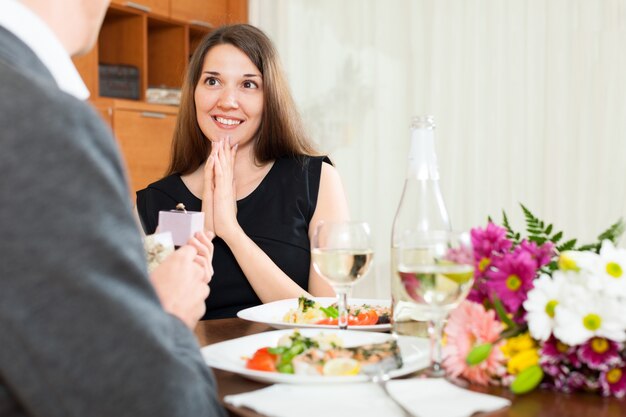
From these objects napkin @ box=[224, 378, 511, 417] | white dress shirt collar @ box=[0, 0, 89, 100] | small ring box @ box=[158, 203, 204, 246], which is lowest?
napkin @ box=[224, 378, 511, 417]

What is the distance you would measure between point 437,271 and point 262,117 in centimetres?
152

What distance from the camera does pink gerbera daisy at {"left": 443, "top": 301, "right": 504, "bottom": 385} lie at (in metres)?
0.98

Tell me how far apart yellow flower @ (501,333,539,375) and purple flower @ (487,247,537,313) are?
0.04 metres

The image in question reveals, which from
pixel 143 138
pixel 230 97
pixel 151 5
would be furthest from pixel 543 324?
pixel 151 5

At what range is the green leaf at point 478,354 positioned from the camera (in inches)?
37.2

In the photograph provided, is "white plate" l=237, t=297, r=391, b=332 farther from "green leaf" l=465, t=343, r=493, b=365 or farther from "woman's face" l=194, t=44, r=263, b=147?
"woman's face" l=194, t=44, r=263, b=147

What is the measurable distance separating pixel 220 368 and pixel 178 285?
0.13 meters

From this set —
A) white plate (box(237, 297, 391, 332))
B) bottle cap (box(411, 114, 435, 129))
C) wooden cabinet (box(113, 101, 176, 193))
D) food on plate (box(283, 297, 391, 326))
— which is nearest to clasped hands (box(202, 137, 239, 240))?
white plate (box(237, 297, 391, 332))

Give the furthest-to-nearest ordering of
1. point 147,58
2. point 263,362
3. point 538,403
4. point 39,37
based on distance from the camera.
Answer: point 147,58 < point 263,362 < point 538,403 < point 39,37

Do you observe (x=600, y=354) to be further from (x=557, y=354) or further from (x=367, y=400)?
(x=367, y=400)

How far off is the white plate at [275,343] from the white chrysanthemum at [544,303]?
157 millimetres

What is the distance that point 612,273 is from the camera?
0.94 m

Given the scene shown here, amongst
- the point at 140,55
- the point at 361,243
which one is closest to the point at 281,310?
the point at 361,243

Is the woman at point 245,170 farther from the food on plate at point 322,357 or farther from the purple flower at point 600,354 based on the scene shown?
the purple flower at point 600,354
